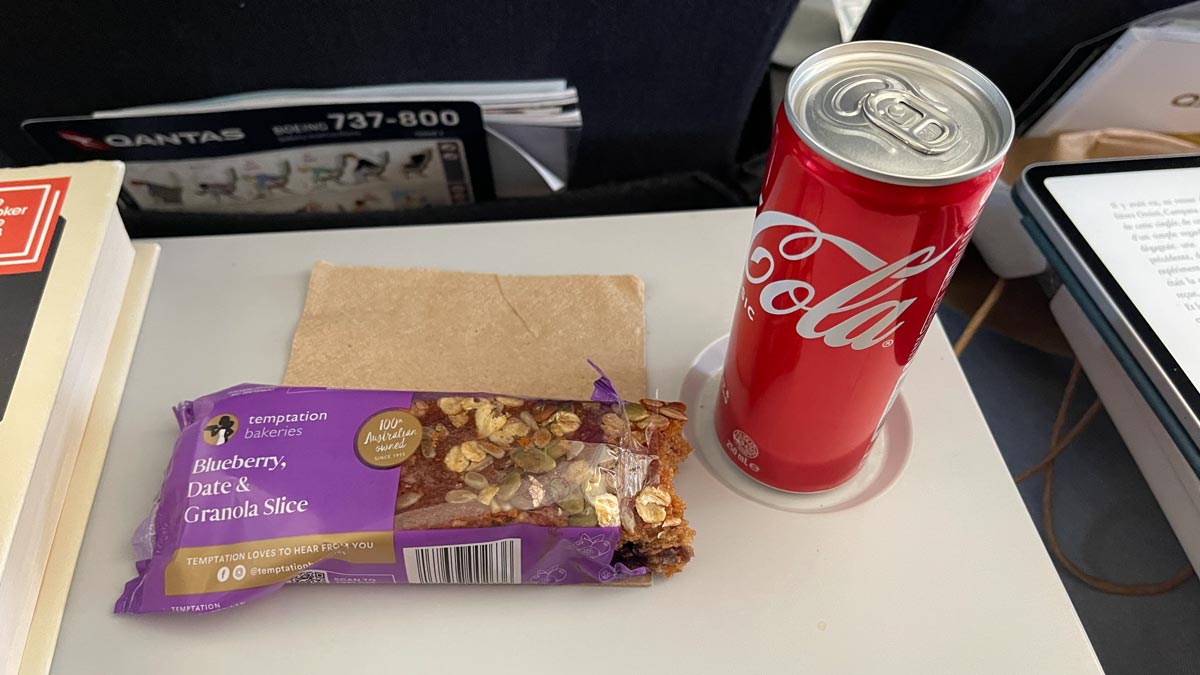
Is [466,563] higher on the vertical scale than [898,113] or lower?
lower

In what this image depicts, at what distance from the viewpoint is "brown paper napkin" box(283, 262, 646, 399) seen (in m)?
0.48

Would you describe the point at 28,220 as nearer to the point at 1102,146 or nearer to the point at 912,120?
the point at 912,120

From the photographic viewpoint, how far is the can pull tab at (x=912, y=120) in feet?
1.04

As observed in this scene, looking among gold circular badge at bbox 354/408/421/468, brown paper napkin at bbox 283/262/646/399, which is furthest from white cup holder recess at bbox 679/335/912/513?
gold circular badge at bbox 354/408/421/468

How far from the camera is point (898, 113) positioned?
13.0 inches

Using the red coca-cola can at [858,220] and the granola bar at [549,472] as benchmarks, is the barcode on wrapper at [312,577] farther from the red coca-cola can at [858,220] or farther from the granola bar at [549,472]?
the red coca-cola can at [858,220]

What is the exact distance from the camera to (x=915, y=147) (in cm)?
32

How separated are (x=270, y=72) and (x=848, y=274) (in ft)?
1.32

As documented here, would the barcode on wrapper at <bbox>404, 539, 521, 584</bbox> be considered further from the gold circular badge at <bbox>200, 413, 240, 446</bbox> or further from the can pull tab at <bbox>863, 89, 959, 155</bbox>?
the can pull tab at <bbox>863, 89, 959, 155</bbox>

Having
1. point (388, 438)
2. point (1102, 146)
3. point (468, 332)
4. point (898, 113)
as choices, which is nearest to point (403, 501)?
point (388, 438)

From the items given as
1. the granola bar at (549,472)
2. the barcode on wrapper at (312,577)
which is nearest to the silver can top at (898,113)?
the granola bar at (549,472)

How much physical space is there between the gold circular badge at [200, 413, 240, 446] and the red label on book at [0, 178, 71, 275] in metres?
0.13

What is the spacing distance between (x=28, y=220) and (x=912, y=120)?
46cm

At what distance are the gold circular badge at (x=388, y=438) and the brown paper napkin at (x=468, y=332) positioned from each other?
5cm
